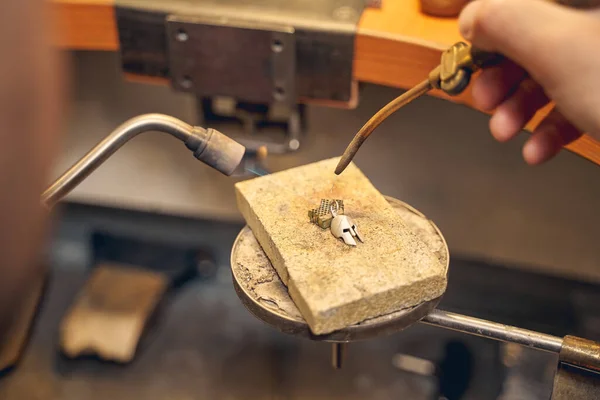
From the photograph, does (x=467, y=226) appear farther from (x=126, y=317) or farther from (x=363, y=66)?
(x=126, y=317)

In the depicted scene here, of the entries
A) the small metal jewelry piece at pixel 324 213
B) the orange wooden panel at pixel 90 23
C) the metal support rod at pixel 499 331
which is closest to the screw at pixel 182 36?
the orange wooden panel at pixel 90 23

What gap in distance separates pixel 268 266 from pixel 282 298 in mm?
51


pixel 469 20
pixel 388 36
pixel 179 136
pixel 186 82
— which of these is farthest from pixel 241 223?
pixel 469 20

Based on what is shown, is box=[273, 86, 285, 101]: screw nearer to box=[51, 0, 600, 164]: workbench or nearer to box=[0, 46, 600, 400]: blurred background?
box=[51, 0, 600, 164]: workbench

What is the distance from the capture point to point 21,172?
0.92 feet

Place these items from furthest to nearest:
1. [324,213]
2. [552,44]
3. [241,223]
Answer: [241,223] → [324,213] → [552,44]

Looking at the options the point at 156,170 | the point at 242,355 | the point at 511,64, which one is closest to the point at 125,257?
the point at 156,170

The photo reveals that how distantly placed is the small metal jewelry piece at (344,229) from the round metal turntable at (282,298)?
7cm

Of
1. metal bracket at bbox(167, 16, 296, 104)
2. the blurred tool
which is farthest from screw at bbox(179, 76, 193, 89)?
the blurred tool

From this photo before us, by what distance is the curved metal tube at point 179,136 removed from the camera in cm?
61

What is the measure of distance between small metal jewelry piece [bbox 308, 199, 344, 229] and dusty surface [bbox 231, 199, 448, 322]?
6cm

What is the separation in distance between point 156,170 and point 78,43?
60cm

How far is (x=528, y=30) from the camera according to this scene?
1.68 feet

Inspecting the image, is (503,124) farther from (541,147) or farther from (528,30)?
(528,30)
